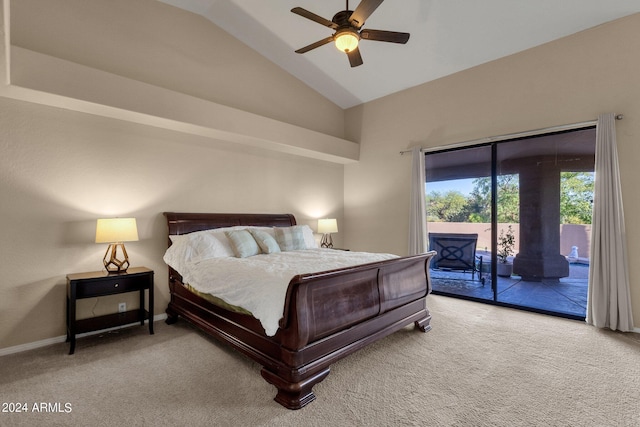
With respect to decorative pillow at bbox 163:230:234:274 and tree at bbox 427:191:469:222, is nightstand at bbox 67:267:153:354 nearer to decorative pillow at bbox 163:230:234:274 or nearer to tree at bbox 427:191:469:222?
decorative pillow at bbox 163:230:234:274

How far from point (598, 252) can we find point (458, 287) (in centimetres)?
194

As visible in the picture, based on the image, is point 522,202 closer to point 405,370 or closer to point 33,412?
point 405,370

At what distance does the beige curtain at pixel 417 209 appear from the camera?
489 centimetres

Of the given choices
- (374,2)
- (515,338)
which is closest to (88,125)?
(374,2)

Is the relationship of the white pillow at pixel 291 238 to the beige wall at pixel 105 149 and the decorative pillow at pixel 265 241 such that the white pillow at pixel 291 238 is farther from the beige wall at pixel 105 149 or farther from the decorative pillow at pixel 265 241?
the beige wall at pixel 105 149

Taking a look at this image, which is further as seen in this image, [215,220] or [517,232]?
[517,232]

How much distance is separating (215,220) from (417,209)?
3125 mm

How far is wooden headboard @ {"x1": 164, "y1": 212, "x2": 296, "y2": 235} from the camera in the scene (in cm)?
380

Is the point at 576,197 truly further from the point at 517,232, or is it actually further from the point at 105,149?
the point at 105,149

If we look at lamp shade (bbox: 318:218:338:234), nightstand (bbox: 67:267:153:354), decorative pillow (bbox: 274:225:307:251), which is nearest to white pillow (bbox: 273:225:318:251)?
decorative pillow (bbox: 274:225:307:251)

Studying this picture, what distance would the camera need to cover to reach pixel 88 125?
10.8 ft

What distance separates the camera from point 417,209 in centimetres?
495

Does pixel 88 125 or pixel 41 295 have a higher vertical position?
pixel 88 125

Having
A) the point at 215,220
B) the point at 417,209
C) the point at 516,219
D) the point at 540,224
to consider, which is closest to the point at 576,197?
the point at 540,224
